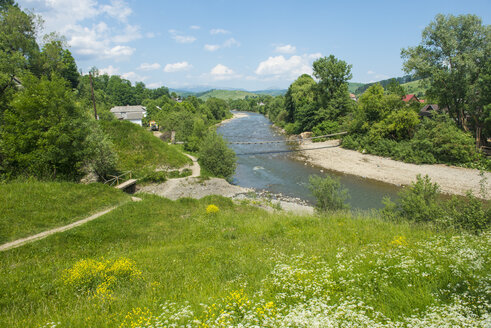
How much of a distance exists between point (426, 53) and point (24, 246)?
139 ft

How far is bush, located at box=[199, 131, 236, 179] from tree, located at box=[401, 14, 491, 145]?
1013 inches

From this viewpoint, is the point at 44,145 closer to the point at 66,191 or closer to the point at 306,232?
the point at 66,191

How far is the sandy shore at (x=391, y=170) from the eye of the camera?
82.2 feet

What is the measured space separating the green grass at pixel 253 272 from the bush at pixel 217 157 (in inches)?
642

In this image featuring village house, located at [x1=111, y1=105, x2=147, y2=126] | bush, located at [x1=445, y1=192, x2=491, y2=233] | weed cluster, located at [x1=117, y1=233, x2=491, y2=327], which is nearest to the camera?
weed cluster, located at [x1=117, y1=233, x2=491, y2=327]

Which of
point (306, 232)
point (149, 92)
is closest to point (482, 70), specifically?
point (306, 232)

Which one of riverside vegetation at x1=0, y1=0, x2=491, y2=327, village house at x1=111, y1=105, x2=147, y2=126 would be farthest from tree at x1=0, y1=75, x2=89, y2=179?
village house at x1=111, y1=105, x2=147, y2=126

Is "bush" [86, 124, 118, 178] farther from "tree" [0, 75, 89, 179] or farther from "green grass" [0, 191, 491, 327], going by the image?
"green grass" [0, 191, 491, 327]

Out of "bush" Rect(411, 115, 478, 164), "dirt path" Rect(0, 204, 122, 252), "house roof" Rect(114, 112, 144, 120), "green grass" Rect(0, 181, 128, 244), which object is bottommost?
"dirt path" Rect(0, 204, 122, 252)

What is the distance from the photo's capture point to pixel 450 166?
30.2 m

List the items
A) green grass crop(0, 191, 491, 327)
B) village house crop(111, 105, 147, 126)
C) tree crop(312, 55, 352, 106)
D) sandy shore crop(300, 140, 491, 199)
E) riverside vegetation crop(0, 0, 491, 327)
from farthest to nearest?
village house crop(111, 105, 147, 126) → tree crop(312, 55, 352, 106) → sandy shore crop(300, 140, 491, 199) → green grass crop(0, 191, 491, 327) → riverside vegetation crop(0, 0, 491, 327)

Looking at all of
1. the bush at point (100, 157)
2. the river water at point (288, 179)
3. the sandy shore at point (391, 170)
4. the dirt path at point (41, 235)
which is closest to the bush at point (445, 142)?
the sandy shore at point (391, 170)

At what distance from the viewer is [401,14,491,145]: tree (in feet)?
96.8

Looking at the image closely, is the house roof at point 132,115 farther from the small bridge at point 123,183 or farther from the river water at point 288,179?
the small bridge at point 123,183
